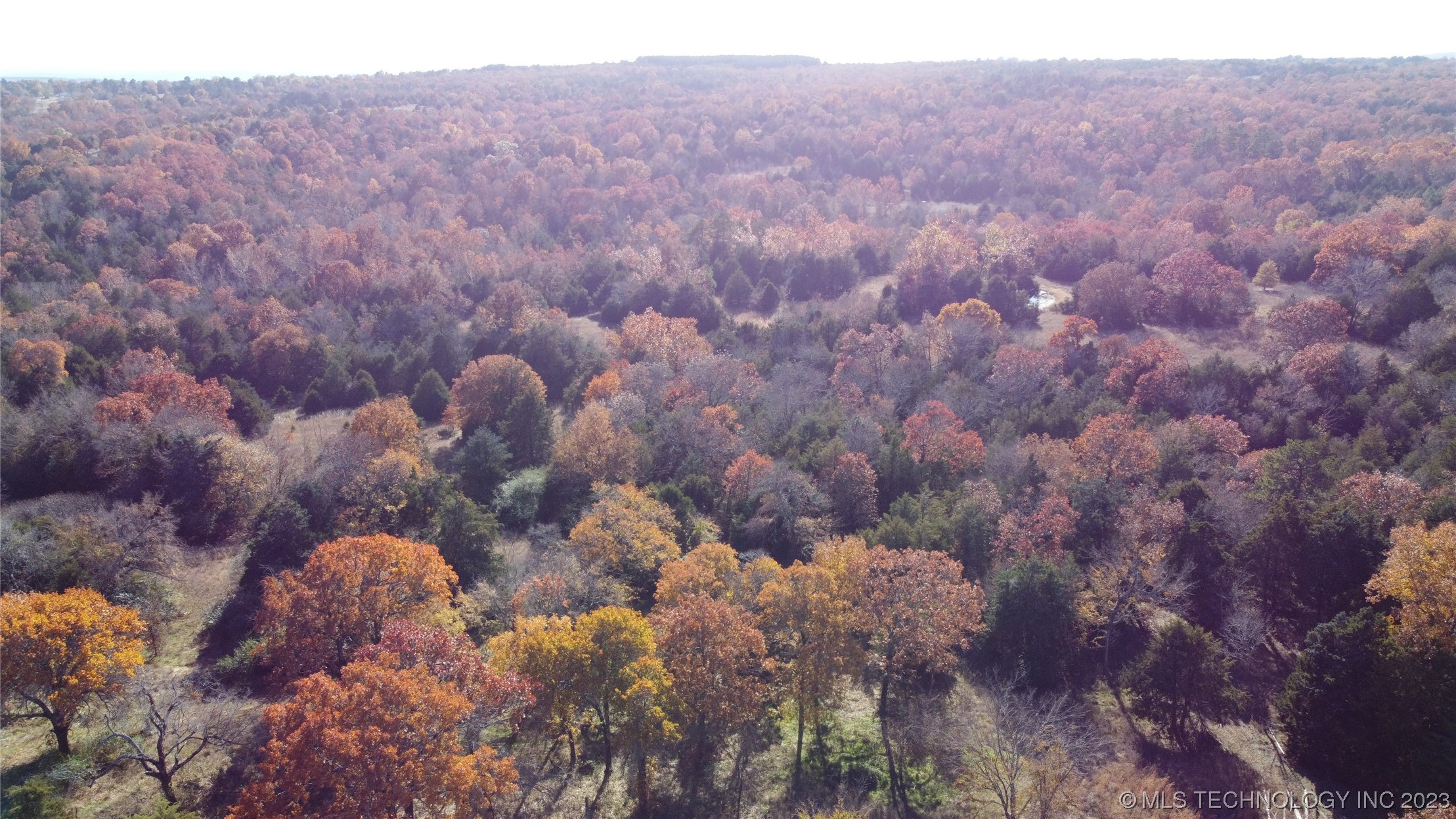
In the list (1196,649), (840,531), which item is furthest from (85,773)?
(1196,649)

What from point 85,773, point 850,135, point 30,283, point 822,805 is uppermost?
point 850,135

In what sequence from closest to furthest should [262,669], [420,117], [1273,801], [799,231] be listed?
1. [1273,801]
2. [262,669]
3. [799,231]
4. [420,117]

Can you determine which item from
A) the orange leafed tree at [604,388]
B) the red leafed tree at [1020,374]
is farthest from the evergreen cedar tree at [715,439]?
the orange leafed tree at [604,388]

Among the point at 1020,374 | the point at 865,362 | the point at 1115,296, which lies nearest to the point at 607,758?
the point at 865,362

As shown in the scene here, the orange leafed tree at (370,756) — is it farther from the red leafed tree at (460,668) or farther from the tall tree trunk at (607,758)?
the tall tree trunk at (607,758)

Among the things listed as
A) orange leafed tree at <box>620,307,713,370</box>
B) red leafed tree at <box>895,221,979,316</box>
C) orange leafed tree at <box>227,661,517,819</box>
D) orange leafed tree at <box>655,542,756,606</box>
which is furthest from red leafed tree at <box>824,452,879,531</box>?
red leafed tree at <box>895,221,979,316</box>

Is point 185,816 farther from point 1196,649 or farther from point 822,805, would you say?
point 1196,649

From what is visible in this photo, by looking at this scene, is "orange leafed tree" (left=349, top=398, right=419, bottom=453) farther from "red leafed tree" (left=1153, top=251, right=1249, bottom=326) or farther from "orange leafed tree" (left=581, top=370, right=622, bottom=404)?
"red leafed tree" (left=1153, top=251, right=1249, bottom=326)
